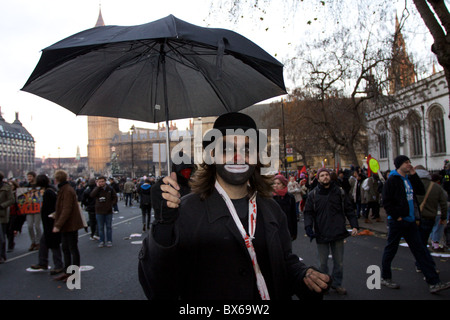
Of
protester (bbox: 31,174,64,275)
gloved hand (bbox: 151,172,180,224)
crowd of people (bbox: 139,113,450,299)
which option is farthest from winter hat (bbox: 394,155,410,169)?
protester (bbox: 31,174,64,275)

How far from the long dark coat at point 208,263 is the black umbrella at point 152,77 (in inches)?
36.4

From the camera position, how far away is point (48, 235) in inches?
273

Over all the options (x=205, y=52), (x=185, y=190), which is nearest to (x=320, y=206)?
(x=185, y=190)

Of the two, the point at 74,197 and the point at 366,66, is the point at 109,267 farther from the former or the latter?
the point at 366,66

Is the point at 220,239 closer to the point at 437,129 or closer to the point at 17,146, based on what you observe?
the point at 437,129

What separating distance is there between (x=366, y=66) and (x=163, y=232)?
1985 cm

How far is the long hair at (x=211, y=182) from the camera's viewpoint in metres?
2.15

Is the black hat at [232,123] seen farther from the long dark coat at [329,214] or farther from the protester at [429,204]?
the protester at [429,204]

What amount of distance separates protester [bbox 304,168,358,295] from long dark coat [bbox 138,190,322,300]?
12.5 feet

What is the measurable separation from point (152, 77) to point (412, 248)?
478cm

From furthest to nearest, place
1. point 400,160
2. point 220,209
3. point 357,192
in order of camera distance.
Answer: point 357,192 < point 400,160 < point 220,209

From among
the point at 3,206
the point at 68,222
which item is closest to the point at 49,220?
the point at 68,222

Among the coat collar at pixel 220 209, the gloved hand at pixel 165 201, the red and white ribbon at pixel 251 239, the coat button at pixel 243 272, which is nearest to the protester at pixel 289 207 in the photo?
the coat collar at pixel 220 209
